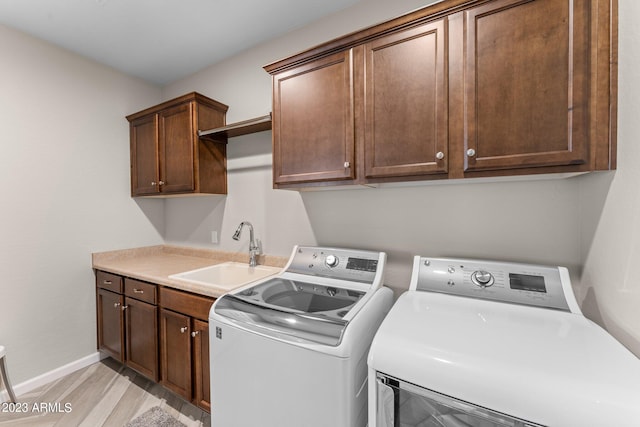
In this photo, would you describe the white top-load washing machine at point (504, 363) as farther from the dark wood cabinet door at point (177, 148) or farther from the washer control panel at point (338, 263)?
the dark wood cabinet door at point (177, 148)

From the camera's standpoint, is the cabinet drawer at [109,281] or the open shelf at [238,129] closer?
the open shelf at [238,129]

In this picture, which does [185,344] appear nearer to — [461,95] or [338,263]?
[338,263]

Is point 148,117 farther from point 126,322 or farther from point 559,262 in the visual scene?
point 559,262

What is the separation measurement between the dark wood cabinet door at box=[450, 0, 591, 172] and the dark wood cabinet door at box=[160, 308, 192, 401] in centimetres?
183

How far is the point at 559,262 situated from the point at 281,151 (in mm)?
1534

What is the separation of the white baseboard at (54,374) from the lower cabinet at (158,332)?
10 cm

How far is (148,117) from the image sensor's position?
240 cm

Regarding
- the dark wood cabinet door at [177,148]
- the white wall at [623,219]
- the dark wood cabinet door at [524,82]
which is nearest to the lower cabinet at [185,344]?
the dark wood cabinet door at [177,148]

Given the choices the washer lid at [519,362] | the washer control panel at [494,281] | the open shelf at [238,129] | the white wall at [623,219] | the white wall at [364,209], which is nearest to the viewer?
the washer lid at [519,362]

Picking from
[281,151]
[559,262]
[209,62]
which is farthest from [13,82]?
[559,262]

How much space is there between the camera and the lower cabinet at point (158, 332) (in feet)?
5.28

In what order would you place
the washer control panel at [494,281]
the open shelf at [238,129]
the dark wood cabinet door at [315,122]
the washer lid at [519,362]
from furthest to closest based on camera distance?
1. the open shelf at [238,129]
2. the dark wood cabinet door at [315,122]
3. the washer control panel at [494,281]
4. the washer lid at [519,362]

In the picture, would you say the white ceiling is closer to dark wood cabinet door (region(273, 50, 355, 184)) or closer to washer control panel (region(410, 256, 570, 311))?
dark wood cabinet door (region(273, 50, 355, 184))

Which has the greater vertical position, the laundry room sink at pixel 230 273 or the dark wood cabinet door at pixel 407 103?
the dark wood cabinet door at pixel 407 103
